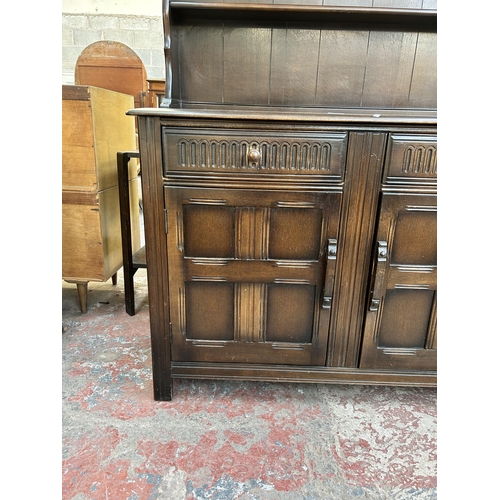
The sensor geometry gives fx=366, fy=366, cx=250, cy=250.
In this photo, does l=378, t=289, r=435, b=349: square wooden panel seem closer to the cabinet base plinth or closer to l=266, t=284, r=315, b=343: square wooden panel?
the cabinet base plinth

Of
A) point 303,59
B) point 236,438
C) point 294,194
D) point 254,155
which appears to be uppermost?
point 303,59

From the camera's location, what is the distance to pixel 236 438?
1.22 metres

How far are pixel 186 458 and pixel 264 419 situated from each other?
12.0 inches

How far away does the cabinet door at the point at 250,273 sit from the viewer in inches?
46.9

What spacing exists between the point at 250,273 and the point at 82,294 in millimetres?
1146

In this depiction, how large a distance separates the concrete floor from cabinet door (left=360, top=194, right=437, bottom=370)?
205 mm

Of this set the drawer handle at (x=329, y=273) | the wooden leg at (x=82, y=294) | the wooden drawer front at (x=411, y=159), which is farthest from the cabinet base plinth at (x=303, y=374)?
the wooden leg at (x=82, y=294)

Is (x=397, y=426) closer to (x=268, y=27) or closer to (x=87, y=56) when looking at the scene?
(x=268, y=27)

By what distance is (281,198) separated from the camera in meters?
1.18

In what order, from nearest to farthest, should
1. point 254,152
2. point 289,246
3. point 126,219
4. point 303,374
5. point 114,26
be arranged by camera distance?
point 254,152
point 289,246
point 303,374
point 126,219
point 114,26

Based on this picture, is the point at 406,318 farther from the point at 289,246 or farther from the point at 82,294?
the point at 82,294

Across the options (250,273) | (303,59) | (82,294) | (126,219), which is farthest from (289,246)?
(82,294)

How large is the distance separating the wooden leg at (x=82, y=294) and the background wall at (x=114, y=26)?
3576mm

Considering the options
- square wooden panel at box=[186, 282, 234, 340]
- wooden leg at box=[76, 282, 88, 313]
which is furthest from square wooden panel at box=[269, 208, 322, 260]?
Result: wooden leg at box=[76, 282, 88, 313]
